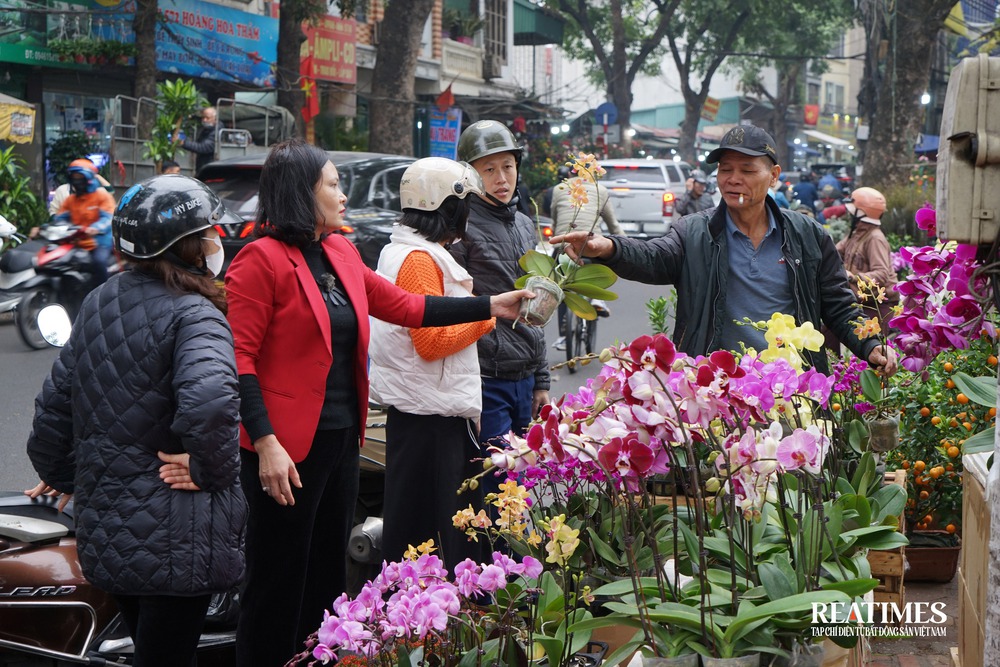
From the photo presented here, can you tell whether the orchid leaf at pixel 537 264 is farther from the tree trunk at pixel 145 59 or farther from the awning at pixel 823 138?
the awning at pixel 823 138

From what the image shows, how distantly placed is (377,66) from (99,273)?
947cm

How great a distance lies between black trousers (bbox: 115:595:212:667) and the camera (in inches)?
111

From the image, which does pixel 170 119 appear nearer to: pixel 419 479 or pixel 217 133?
pixel 217 133

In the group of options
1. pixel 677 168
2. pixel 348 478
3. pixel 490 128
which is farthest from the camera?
pixel 677 168

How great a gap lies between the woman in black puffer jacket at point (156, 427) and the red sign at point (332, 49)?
2075 cm

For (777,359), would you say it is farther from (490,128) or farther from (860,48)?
(860,48)

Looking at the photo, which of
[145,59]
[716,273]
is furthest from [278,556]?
[145,59]

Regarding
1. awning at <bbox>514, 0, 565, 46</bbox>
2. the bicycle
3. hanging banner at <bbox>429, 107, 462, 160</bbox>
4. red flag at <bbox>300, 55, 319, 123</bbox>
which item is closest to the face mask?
the bicycle

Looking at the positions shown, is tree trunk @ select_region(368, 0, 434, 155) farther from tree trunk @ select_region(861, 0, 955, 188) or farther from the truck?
tree trunk @ select_region(861, 0, 955, 188)

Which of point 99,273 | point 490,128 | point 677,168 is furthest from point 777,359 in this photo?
point 677,168

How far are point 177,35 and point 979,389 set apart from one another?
1877cm

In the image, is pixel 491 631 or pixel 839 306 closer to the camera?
pixel 491 631

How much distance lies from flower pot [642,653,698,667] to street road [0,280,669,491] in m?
2.28

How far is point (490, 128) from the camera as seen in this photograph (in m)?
4.34
